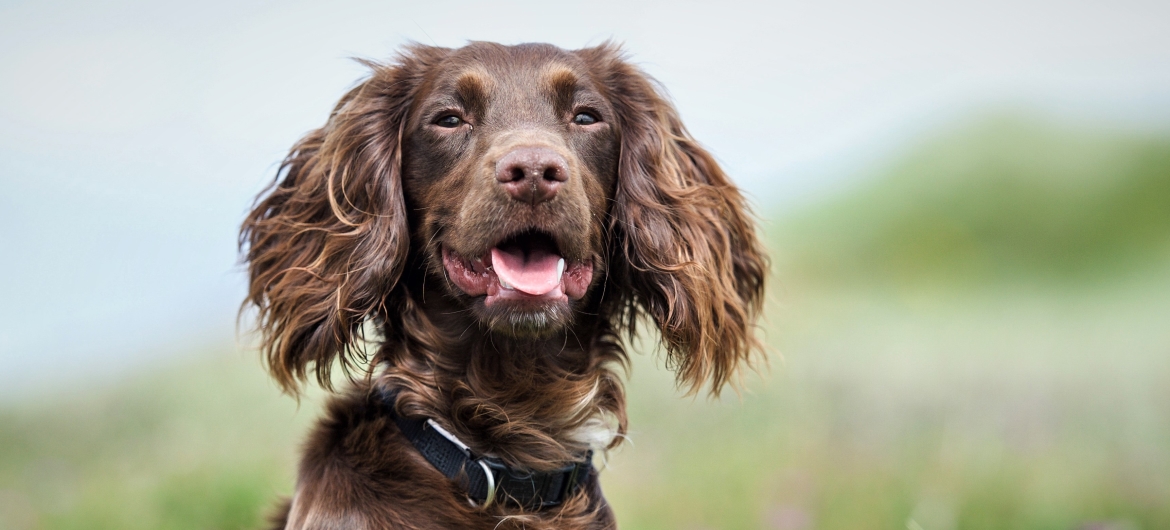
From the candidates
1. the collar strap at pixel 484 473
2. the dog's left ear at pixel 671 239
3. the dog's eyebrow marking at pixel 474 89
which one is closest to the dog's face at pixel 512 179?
the dog's eyebrow marking at pixel 474 89

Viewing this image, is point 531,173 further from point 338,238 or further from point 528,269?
point 338,238

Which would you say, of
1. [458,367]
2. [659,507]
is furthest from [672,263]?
[659,507]

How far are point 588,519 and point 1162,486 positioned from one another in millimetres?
3724

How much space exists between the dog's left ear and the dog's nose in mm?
558

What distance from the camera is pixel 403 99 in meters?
3.21

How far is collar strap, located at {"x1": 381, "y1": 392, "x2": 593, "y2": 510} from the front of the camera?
2773 mm

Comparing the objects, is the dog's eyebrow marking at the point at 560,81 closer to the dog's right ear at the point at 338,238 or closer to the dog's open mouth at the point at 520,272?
the dog's right ear at the point at 338,238

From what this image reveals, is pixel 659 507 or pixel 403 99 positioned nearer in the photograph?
pixel 403 99

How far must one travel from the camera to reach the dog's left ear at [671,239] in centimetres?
317

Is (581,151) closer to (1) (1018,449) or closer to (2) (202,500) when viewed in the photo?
(2) (202,500)

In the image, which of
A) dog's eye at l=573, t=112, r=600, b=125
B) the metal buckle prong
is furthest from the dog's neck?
dog's eye at l=573, t=112, r=600, b=125

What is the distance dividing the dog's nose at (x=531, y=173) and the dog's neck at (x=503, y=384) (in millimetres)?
513

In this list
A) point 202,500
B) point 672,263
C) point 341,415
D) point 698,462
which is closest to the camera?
point 341,415

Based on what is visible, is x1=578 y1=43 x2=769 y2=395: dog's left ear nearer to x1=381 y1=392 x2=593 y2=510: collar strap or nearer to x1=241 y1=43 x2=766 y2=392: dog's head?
x1=241 y1=43 x2=766 y2=392: dog's head
